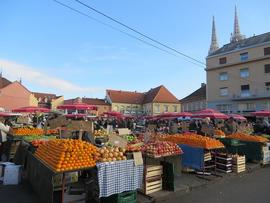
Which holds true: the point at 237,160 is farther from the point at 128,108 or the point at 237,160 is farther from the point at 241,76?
the point at 128,108

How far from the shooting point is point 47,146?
668 centimetres

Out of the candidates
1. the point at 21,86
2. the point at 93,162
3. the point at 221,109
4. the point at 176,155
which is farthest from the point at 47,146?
the point at 21,86

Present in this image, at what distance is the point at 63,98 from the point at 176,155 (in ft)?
237

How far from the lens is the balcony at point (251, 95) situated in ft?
135

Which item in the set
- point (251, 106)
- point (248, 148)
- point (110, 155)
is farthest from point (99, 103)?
point (110, 155)

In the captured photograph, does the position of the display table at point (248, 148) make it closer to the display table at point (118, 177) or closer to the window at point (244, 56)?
the display table at point (118, 177)

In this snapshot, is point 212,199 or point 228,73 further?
point 228,73

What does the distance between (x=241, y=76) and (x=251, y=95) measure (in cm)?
400

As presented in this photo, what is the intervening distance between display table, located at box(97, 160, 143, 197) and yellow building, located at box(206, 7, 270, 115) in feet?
132

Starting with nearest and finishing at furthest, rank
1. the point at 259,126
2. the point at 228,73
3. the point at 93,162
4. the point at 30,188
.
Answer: the point at 93,162 < the point at 30,188 < the point at 259,126 < the point at 228,73

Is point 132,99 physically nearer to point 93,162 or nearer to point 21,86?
point 21,86

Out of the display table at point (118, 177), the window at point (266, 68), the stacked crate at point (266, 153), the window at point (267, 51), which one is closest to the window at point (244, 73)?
the window at point (266, 68)

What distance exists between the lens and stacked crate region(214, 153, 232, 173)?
977 cm

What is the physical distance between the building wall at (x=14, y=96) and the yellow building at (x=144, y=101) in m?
23.1
